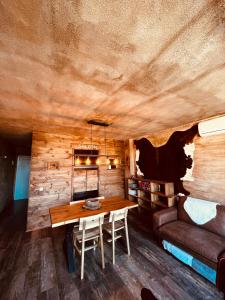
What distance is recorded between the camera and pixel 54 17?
87cm

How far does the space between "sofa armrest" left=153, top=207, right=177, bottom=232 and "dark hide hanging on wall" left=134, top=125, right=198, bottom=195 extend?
0.65 meters

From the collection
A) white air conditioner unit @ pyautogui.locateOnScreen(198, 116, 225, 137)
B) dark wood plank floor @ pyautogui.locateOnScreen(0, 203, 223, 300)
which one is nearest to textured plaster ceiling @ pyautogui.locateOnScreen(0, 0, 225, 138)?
white air conditioner unit @ pyautogui.locateOnScreen(198, 116, 225, 137)

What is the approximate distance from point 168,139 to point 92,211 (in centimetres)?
282

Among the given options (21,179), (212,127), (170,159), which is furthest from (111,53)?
(21,179)

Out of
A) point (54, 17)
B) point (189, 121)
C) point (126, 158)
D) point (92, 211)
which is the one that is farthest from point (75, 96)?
point (126, 158)

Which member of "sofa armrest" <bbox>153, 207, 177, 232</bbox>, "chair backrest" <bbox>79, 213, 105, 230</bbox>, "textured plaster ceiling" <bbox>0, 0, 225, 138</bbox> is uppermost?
"textured plaster ceiling" <bbox>0, 0, 225, 138</bbox>

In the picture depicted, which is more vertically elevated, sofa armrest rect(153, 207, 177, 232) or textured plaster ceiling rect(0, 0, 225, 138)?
textured plaster ceiling rect(0, 0, 225, 138)

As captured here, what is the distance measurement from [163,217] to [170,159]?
1.57 m

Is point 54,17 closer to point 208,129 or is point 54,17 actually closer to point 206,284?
point 208,129

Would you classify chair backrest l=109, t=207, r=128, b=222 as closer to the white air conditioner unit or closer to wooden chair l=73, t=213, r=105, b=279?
wooden chair l=73, t=213, r=105, b=279

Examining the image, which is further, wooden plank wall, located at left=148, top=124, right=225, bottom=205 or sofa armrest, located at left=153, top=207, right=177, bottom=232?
sofa armrest, located at left=153, top=207, right=177, bottom=232

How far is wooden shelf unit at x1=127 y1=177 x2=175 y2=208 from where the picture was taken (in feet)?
11.4

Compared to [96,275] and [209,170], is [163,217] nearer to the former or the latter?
[209,170]

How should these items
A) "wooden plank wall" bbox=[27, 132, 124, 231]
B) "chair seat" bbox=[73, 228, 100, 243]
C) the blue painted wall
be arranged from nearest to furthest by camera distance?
1. "chair seat" bbox=[73, 228, 100, 243]
2. "wooden plank wall" bbox=[27, 132, 124, 231]
3. the blue painted wall
